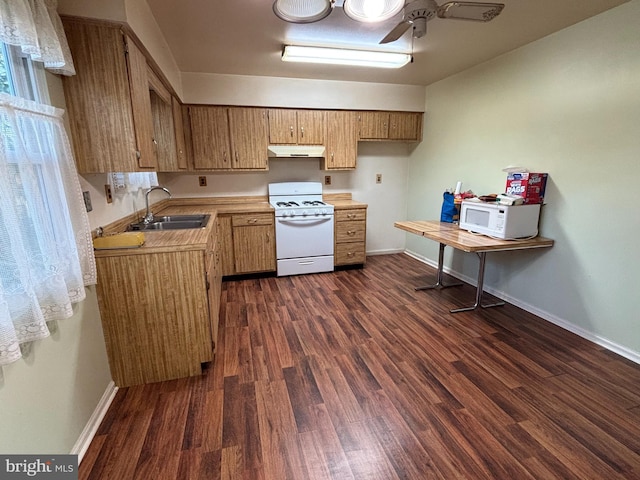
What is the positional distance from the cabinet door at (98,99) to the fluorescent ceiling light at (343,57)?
157 cm

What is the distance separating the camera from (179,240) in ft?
6.80

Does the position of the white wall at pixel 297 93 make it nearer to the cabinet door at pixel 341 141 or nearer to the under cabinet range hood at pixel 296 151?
the cabinet door at pixel 341 141

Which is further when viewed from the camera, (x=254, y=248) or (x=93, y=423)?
(x=254, y=248)

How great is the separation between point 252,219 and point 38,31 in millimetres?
2625

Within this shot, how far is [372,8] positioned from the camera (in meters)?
1.86

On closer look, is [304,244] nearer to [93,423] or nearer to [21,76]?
[93,423]

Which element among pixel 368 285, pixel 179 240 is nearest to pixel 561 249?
pixel 368 285

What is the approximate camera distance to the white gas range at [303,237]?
3.87 meters

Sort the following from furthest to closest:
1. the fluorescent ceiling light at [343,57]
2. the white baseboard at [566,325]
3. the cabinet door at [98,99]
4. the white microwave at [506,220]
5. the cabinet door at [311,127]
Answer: the cabinet door at [311,127] → the fluorescent ceiling light at [343,57] → the white microwave at [506,220] → the white baseboard at [566,325] → the cabinet door at [98,99]

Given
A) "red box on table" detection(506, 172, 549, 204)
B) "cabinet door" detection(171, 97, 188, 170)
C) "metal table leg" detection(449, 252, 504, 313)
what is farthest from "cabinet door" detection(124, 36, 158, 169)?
"red box on table" detection(506, 172, 549, 204)

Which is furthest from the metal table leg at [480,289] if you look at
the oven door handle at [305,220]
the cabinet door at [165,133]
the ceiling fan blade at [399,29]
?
the cabinet door at [165,133]

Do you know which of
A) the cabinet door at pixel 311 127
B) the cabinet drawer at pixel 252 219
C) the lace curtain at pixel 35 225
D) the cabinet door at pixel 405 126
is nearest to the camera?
the lace curtain at pixel 35 225

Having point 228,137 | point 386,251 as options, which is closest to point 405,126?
point 386,251

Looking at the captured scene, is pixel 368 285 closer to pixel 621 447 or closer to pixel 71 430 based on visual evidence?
pixel 621 447
